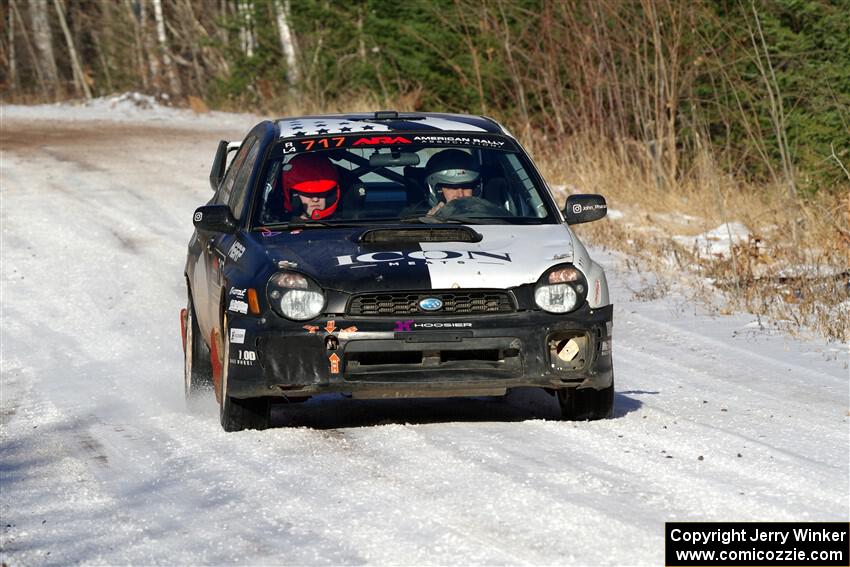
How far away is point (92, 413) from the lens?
345 inches

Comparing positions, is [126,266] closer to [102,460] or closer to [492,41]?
[102,460]

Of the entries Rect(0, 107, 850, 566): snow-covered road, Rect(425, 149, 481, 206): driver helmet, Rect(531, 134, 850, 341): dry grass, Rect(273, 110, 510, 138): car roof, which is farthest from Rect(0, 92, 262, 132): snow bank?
Rect(425, 149, 481, 206): driver helmet

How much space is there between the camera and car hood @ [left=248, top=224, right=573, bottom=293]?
722 cm

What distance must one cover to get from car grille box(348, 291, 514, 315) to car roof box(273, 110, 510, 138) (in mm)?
1779

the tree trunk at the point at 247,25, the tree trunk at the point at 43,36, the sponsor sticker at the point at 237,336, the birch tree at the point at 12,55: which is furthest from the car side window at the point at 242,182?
the birch tree at the point at 12,55

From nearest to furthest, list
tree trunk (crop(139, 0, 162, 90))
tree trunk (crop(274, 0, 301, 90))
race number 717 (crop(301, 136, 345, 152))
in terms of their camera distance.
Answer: race number 717 (crop(301, 136, 345, 152)), tree trunk (crop(274, 0, 301, 90)), tree trunk (crop(139, 0, 162, 90))

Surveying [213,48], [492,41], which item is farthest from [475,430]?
[213,48]

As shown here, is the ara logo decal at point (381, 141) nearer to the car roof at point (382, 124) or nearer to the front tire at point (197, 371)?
the car roof at point (382, 124)

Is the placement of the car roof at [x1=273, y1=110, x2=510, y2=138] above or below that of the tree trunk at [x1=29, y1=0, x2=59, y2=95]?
below

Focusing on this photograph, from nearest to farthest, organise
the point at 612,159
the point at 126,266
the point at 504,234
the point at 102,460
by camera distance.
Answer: the point at 102,460 < the point at 504,234 < the point at 126,266 < the point at 612,159

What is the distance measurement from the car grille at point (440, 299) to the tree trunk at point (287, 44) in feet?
86.6

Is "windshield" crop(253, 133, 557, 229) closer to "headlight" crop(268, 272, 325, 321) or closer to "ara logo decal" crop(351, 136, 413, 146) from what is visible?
"ara logo decal" crop(351, 136, 413, 146)

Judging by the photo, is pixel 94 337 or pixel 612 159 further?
pixel 612 159

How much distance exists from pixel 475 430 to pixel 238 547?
2.21 metres
